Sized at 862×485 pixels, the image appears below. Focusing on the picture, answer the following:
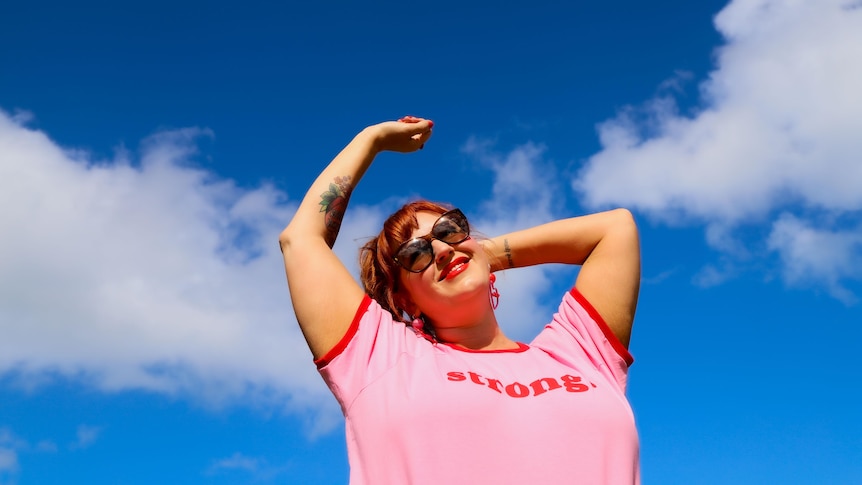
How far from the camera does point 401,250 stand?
177 inches

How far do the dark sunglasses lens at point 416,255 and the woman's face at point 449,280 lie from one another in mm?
32

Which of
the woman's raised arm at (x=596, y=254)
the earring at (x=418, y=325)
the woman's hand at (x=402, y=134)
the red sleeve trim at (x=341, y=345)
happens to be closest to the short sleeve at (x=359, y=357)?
the red sleeve trim at (x=341, y=345)

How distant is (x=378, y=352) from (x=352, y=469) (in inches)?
24.8

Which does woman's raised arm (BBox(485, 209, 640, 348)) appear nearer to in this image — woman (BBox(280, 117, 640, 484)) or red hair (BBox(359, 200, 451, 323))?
woman (BBox(280, 117, 640, 484))

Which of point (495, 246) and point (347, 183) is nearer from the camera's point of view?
point (347, 183)

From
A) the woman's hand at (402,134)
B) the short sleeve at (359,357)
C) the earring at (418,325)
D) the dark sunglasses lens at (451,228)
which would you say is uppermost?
the woman's hand at (402,134)

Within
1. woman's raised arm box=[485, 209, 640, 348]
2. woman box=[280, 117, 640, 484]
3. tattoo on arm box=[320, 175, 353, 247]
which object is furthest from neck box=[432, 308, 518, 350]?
tattoo on arm box=[320, 175, 353, 247]

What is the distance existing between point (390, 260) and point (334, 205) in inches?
20.7

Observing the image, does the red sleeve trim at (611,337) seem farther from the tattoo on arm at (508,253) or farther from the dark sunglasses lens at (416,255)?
the dark sunglasses lens at (416,255)

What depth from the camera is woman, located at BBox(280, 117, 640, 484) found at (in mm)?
3477

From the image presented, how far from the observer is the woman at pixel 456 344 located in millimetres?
3477

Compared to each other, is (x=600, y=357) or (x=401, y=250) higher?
(x=401, y=250)

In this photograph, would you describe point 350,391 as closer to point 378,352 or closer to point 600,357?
point 378,352

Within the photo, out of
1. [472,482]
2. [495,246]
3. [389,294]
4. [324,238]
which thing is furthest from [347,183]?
[472,482]
